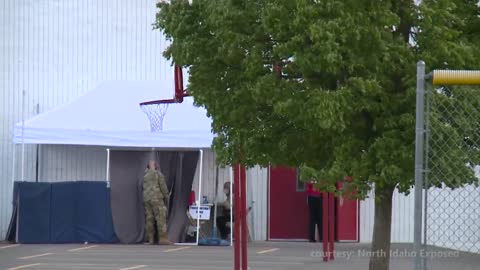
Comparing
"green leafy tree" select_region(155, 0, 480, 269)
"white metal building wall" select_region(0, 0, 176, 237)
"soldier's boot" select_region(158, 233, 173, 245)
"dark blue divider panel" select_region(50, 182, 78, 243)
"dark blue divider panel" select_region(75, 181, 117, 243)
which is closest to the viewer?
"green leafy tree" select_region(155, 0, 480, 269)

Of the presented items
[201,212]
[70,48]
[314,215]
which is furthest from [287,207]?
[70,48]

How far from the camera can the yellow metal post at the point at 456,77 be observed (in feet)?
21.9

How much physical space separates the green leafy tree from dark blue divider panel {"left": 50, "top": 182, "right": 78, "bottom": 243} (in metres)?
13.9

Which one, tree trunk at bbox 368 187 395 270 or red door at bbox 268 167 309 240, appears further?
red door at bbox 268 167 309 240

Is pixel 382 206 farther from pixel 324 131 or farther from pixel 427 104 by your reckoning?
pixel 427 104

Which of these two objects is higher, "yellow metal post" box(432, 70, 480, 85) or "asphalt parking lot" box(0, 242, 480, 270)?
"yellow metal post" box(432, 70, 480, 85)

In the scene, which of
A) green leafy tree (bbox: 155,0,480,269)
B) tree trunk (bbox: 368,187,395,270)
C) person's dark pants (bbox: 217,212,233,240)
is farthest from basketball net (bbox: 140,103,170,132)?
tree trunk (bbox: 368,187,395,270)

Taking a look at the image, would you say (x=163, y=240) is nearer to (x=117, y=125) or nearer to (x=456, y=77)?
(x=117, y=125)

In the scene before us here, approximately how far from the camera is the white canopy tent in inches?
848

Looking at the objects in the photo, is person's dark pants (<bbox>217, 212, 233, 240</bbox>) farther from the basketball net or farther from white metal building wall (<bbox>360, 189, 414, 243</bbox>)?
white metal building wall (<bbox>360, 189, 414, 243</bbox>)

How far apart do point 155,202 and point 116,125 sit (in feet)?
6.44

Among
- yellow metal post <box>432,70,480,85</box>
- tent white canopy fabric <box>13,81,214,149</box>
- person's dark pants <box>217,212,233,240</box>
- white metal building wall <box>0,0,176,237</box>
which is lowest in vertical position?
person's dark pants <box>217,212,233,240</box>

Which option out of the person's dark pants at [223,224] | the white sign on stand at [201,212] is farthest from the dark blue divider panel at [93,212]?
the person's dark pants at [223,224]

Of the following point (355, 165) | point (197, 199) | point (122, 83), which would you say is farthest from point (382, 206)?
point (122, 83)
